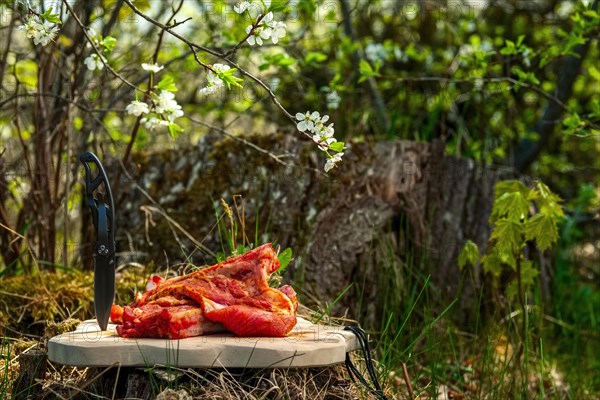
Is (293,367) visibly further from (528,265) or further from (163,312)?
(528,265)

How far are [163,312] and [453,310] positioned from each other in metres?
2.68

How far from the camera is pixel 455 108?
7.64 meters

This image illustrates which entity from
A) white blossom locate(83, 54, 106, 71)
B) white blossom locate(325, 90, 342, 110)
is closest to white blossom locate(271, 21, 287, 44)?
white blossom locate(83, 54, 106, 71)

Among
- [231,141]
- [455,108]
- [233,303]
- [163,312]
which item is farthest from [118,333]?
[455,108]

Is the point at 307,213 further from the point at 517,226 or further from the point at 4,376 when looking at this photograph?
the point at 4,376

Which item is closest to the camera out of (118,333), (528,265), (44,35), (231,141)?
(118,333)

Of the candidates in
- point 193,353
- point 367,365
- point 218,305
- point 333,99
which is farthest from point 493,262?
point 193,353

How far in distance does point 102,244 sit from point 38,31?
99 centimetres

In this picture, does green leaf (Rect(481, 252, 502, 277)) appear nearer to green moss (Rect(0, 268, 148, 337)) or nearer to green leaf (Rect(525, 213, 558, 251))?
green leaf (Rect(525, 213, 558, 251))

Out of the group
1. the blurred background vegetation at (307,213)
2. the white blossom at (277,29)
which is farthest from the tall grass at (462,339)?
the white blossom at (277,29)

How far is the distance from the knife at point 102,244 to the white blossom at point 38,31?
58cm

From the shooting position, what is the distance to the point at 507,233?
3846 mm

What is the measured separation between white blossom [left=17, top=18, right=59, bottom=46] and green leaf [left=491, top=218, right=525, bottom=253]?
2.26 metres

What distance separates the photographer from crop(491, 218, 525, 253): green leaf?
3838 mm
